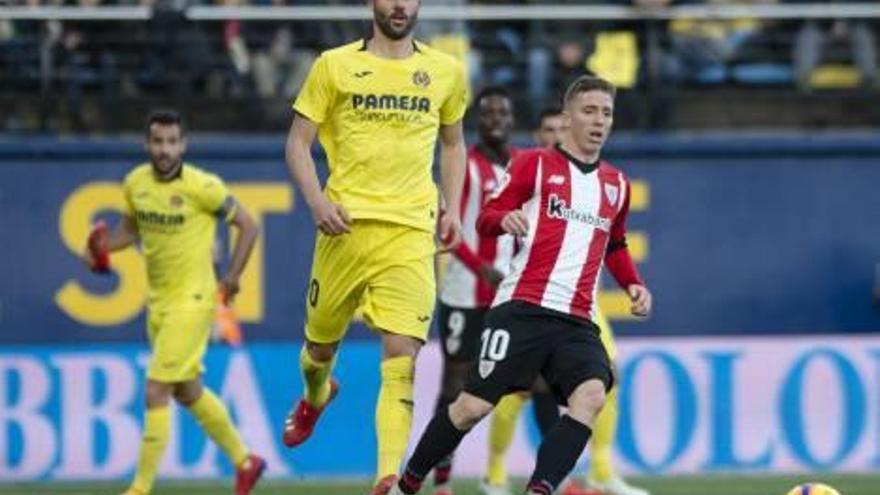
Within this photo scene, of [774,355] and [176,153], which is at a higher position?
[176,153]

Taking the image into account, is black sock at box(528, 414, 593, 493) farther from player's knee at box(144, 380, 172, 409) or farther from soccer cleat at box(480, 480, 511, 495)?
player's knee at box(144, 380, 172, 409)

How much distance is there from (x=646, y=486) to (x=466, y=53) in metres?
4.86

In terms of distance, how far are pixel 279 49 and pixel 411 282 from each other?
7908mm

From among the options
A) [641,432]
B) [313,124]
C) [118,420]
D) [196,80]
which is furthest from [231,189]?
[313,124]

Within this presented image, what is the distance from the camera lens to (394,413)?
1079 centimetres

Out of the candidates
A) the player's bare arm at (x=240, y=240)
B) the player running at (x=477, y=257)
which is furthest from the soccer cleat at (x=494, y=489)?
the player's bare arm at (x=240, y=240)

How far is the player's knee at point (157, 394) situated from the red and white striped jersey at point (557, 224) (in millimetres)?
3344

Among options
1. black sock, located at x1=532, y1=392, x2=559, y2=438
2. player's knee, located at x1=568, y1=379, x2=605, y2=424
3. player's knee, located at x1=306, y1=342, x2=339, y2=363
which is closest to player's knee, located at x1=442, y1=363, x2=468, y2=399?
black sock, located at x1=532, y1=392, x2=559, y2=438

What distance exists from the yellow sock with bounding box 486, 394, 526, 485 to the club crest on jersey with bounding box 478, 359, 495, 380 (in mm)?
3293

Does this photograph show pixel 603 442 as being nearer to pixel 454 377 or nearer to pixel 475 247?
pixel 454 377

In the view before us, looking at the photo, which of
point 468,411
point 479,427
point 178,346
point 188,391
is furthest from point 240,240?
point 468,411

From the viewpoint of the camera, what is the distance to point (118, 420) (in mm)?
16031

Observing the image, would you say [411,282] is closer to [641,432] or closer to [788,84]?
[641,432]

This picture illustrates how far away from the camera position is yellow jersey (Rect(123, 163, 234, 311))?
1391 cm
